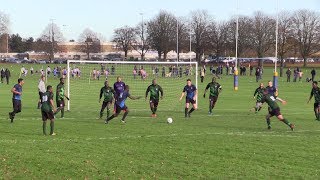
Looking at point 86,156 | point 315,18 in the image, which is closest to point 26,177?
point 86,156

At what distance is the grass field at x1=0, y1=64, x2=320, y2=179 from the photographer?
1255 centimetres

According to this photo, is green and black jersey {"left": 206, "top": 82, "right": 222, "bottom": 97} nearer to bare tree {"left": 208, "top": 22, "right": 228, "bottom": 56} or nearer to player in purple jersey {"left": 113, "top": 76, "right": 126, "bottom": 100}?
player in purple jersey {"left": 113, "top": 76, "right": 126, "bottom": 100}

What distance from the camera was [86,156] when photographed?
14148mm

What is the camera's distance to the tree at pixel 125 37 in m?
111

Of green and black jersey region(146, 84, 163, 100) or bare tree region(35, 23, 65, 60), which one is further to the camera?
bare tree region(35, 23, 65, 60)

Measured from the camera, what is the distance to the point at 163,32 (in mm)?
99500

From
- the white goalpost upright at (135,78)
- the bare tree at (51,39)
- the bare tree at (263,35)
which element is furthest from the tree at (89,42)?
the white goalpost upright at (135,78)

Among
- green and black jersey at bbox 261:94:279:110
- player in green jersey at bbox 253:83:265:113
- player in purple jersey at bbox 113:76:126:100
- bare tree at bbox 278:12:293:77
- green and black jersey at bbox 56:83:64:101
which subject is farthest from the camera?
bare tree at bbox 278:12:293:77

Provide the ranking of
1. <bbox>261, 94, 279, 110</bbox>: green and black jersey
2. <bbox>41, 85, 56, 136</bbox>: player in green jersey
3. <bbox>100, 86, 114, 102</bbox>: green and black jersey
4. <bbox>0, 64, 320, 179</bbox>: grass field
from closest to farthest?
<bbox>0, 64, 320, 179</bbox>: grass field, <bbox>41, 85, 56, 136</bbox>: player in green jersey, <bbox>261, 94, 279, 110</bbox>: green and black jersey, <bbox>100, 86, 114, 102</bbox>: green and black jersey

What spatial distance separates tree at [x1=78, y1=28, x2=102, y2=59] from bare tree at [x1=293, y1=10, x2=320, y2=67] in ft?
161

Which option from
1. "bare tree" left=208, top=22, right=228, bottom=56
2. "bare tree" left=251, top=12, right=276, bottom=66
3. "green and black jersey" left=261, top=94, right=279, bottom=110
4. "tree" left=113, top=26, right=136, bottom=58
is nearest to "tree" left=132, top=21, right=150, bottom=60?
"tree" left=113, top=26, right=136, bottom=58

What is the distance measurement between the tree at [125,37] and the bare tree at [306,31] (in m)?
36.8

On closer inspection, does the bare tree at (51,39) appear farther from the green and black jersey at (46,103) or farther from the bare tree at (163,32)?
the green and black jersey at (46,103)

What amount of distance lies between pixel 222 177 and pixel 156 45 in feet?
287
